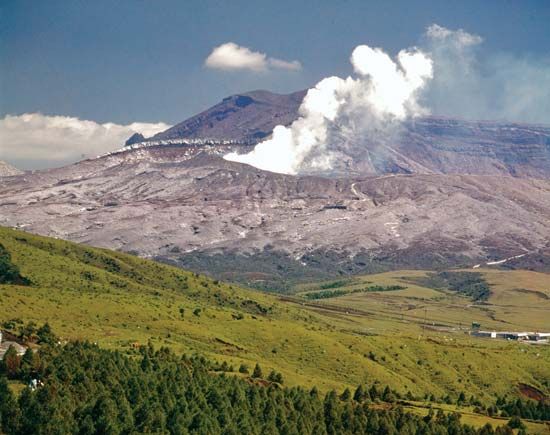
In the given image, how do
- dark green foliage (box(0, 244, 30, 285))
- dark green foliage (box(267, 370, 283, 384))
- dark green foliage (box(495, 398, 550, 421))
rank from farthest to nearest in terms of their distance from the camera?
dark green foliage (box(0, 244, 30, 285))
dark green foliage (box(495, 398, 550, 421))
dark green foliage (box(267, 370, 283, 384))

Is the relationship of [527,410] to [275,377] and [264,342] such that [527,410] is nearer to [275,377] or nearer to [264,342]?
[275,377]

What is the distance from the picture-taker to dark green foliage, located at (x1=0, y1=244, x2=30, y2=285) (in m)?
151

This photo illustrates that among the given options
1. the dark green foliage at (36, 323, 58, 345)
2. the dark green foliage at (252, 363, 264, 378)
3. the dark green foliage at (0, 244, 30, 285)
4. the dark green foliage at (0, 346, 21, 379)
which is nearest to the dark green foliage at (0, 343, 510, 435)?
the dark green foliage at (0, 346, 21, 379)

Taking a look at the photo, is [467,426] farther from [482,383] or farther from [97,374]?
[482,383]

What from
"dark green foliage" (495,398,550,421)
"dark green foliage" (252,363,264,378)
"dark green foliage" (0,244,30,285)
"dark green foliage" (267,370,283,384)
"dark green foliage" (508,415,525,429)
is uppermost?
"dark green foliage" (0,244,30,285)

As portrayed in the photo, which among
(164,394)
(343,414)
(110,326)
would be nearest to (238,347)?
(110,326)

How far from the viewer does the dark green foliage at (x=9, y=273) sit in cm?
15100

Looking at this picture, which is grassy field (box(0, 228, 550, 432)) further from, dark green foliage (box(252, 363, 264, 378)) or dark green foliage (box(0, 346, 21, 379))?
dark green foliage (box(0, 346, 21, 379))

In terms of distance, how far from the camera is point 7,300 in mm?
122062

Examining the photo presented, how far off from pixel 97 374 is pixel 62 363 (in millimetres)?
3446

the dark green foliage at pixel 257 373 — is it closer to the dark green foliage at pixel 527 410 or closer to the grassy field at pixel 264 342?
the grassy field at pixel 264 342

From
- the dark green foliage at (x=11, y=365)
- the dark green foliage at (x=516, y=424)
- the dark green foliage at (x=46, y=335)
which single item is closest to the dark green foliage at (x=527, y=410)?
the dark green foliage at (x=516, y=424)

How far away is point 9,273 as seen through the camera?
501ft

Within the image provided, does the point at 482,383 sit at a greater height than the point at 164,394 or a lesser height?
lesser
